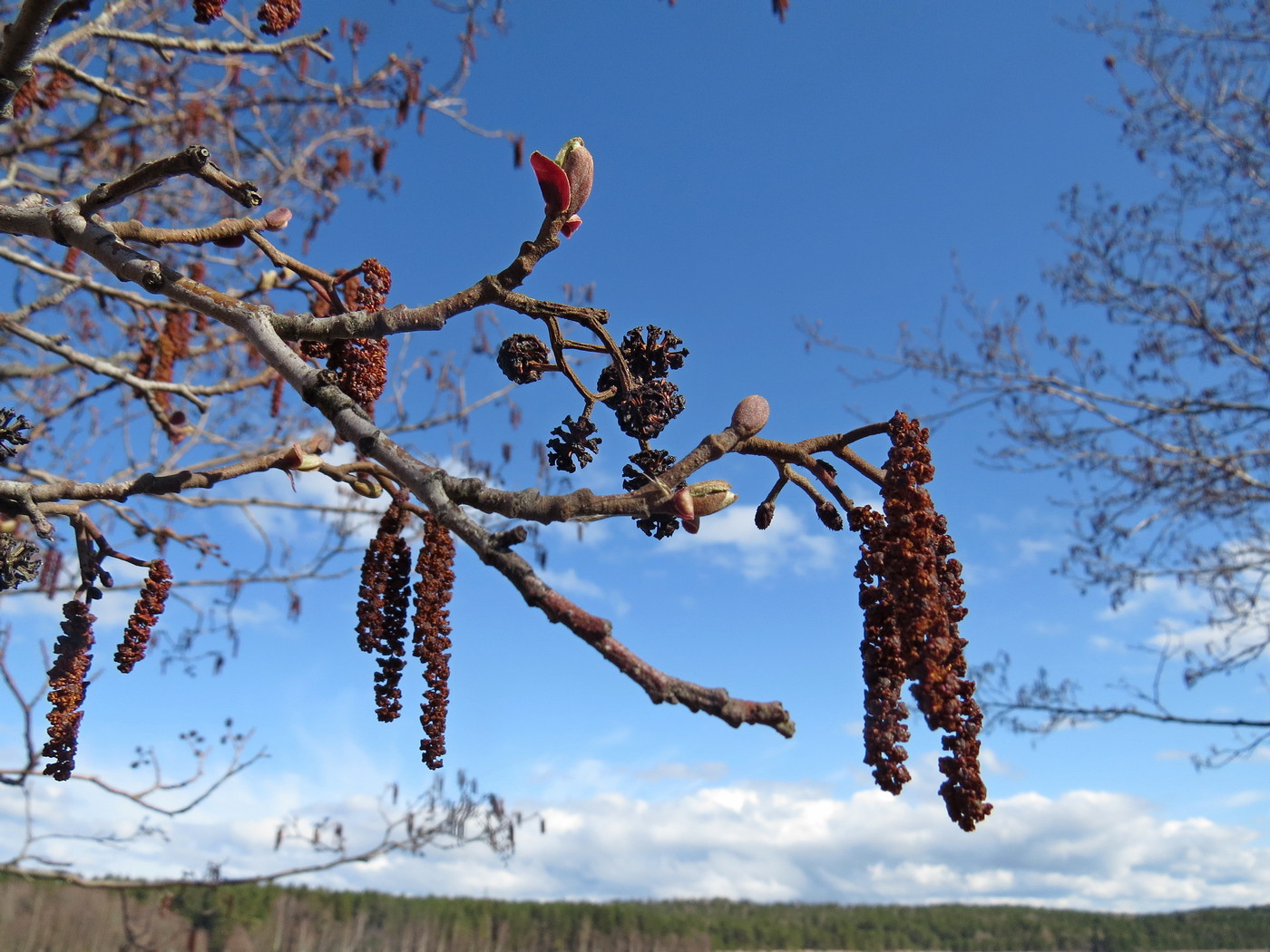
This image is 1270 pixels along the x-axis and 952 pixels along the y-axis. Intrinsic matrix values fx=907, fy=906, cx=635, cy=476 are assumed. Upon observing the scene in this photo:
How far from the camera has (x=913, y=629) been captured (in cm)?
105

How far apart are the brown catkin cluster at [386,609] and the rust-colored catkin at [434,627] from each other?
0.05 meters

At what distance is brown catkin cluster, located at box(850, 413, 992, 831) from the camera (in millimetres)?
1002

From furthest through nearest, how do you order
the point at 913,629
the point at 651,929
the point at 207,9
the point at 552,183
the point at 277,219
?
the point at 651,929, the point at 207,9, the point at 277,219, the point at 552,183, the point at 913,629

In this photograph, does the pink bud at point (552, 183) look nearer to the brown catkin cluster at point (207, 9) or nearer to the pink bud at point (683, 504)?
the pink bud at point (683, 504)

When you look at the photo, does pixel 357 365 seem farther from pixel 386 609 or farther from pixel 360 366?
pixel 386 609

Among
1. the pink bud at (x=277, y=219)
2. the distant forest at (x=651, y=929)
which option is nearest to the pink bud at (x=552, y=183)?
the pink bud at (x=277, y=219)

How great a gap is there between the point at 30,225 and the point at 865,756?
1.60 metres

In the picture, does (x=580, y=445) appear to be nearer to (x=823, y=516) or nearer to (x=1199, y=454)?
(x=823, y=516)

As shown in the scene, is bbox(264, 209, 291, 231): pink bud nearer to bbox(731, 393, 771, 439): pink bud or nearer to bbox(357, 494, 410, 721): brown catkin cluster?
bbox(357, 494, 410, 721): brown catkin cluster

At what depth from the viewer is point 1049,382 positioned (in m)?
8.06

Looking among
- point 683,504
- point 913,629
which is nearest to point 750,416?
point 683,504

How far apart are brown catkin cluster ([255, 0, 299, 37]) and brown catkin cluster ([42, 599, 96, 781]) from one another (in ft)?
7.89

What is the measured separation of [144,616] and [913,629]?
4.56 feet

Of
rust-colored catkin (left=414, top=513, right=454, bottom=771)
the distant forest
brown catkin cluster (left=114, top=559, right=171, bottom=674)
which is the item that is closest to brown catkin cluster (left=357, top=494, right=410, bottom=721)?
rust-colored catkin (left=414, top=513, right=454, bottom=771)
